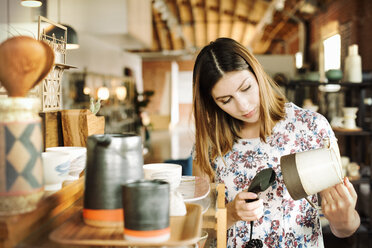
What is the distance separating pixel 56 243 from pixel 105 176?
0.45 ft

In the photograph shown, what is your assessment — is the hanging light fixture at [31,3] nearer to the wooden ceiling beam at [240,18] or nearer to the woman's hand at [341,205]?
the woman's hand at [341,205]

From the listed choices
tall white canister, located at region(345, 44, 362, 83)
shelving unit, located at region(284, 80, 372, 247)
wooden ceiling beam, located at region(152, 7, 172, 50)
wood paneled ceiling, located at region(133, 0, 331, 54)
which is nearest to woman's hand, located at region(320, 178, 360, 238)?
shelving unit, located at region(284, 80, 372, 247)

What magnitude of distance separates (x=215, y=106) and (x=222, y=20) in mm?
10893

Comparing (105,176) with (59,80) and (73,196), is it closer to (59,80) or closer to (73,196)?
(73,196)

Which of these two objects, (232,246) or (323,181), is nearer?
(323,181)

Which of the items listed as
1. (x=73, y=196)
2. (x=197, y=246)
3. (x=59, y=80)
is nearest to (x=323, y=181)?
(x=197, y=246)

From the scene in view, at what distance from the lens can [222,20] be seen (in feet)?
39.3

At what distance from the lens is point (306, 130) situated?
4.99ft

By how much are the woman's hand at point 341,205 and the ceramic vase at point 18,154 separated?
86 centimetres

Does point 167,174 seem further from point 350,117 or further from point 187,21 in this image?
point 187,21

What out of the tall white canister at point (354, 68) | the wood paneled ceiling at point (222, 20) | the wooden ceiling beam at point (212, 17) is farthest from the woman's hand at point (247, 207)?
the wooden ceiling beam at point (212, 17)

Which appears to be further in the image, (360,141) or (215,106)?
(360,141)

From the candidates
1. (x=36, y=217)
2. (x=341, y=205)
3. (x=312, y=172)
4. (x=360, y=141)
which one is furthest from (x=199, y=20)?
(x=36, y=217)

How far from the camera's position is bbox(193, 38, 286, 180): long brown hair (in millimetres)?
1382
